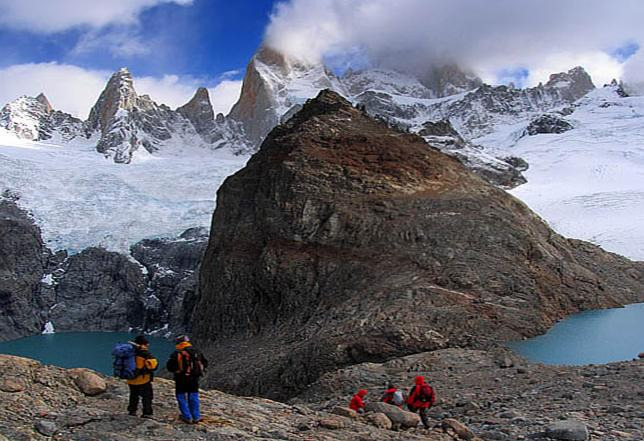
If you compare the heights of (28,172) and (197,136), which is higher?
(197,136)

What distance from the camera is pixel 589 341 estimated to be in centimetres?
2717

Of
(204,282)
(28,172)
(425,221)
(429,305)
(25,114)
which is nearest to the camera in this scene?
(429,305)

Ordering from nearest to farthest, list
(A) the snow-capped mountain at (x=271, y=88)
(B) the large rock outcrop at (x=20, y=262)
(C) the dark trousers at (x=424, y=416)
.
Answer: (C) the dark trousers at (x=424, y=416), (B) the large rock outcrop at (x=20, y=262), (A) the snow-capped mountain at (x=271, y=88)

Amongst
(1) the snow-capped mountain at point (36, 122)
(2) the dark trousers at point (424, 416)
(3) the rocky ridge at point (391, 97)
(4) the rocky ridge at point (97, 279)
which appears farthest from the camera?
(3) the rocky ridge at point (391, 97)

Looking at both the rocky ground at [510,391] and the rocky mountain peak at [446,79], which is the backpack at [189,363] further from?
A: the rocky mountain peak at [446,79]

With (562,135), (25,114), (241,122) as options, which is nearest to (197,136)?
(241,122)

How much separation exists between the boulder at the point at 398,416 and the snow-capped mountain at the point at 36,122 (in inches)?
4830

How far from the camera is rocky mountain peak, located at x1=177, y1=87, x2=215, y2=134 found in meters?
148

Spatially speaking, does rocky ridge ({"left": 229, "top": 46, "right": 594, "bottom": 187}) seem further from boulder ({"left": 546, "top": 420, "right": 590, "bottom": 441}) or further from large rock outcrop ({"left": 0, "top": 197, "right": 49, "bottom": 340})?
boulder ({"left": 546, "top": 420, "right": 590, "bottom": 441})

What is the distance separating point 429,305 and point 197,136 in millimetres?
123312

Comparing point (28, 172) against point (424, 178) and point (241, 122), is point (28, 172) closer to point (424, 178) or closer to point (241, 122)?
point (424, 178)

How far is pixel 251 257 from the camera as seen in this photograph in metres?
37.7

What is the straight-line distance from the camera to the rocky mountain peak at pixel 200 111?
485ft

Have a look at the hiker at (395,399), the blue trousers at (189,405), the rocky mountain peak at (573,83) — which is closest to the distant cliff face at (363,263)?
the hiker at (395,399)
